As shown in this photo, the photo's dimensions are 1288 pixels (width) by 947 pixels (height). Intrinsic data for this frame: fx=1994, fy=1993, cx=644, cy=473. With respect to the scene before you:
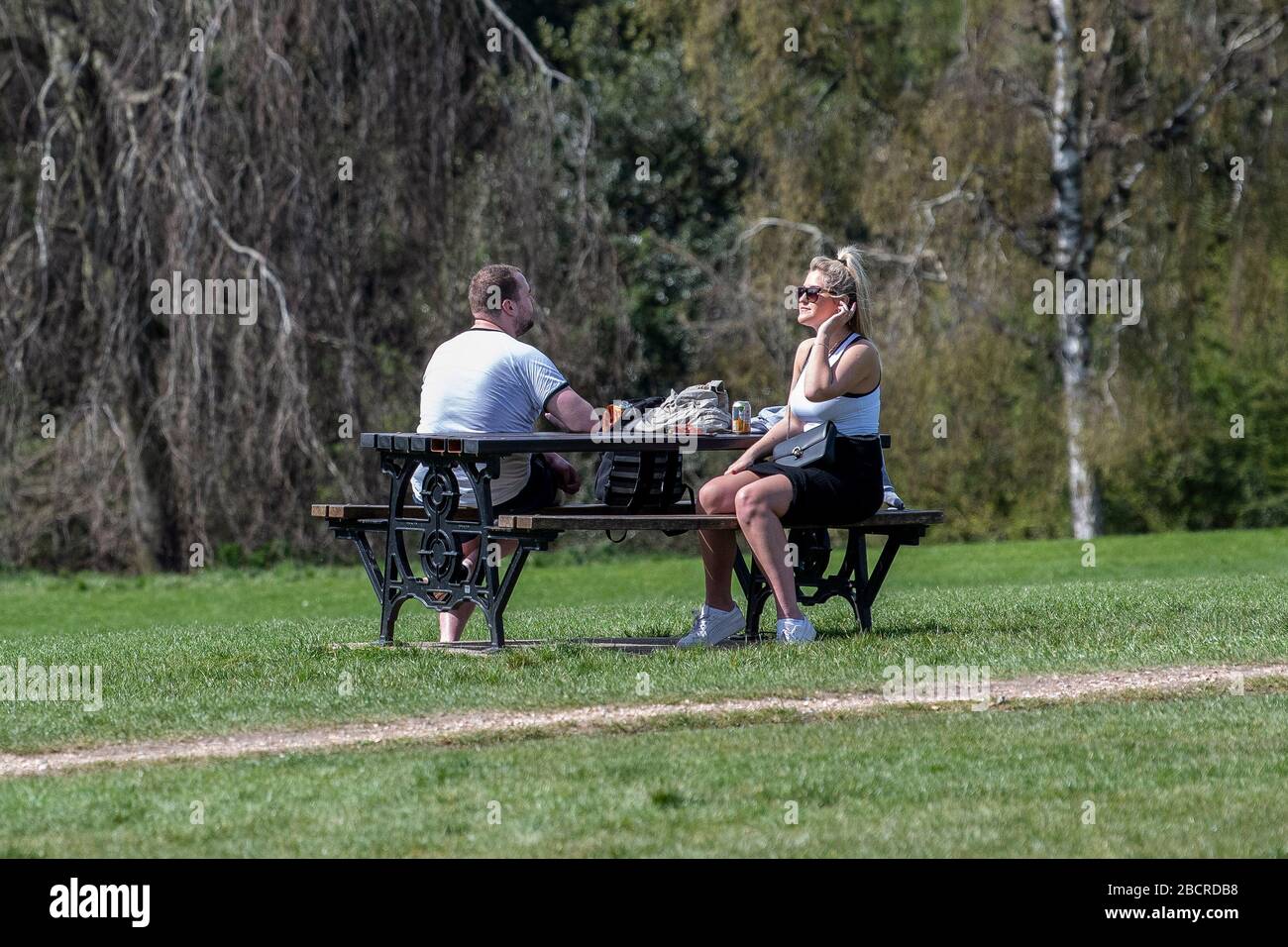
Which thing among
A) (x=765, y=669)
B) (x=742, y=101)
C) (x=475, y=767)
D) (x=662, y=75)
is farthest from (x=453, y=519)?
(x=662, y=75)

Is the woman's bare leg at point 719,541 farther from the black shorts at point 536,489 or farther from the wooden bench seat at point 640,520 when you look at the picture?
the black shorts at point 536,489

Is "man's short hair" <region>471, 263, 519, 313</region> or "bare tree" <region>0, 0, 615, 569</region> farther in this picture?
"bare tree" <region>0, 0, 615, 569</region>

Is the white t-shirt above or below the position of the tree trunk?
below

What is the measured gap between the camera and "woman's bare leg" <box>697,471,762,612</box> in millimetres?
9070

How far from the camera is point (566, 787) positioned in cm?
606

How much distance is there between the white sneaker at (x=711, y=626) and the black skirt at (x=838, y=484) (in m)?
0.61

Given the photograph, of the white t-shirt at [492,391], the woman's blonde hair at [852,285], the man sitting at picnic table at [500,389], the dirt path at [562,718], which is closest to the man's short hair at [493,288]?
the man sitting at picnic table at [500,389]

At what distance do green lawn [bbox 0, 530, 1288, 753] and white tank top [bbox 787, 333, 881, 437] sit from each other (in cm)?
98

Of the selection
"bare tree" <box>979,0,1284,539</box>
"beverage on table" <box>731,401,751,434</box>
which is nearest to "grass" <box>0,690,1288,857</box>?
"beverage on table" <box>731,401,751,434</box>

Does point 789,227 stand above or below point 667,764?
above

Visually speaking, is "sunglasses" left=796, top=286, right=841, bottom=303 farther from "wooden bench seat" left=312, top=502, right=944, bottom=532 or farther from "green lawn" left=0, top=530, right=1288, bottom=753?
"green lawn" left=0, top=530, right=1288, bottom=753

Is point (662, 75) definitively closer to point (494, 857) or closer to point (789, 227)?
point (789, 227)
